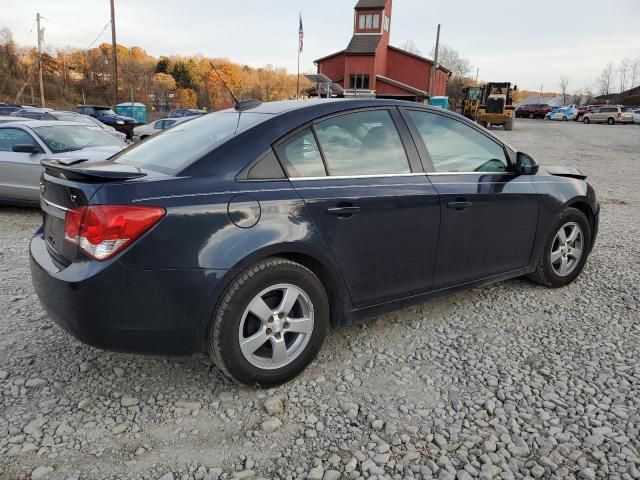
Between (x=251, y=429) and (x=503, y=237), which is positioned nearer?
(x=251, y=429)

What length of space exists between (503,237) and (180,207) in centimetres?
245

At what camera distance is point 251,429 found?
97.3 inches

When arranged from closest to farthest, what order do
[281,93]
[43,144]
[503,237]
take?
[503,237]
[43,144]
[281,93]

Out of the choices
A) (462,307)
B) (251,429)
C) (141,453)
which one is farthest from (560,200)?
(141,453)

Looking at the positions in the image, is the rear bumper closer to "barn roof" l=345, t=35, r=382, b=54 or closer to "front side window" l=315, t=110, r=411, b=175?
"front side window" l=315, t=110, r=411, b=175

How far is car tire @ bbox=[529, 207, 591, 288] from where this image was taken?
4.20 metres

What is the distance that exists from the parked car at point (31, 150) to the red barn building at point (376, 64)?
35.5m

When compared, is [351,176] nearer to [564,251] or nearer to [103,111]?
[564,251]

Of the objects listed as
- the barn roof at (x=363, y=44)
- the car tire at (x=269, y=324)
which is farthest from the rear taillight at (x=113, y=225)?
the barn roof at (x=363, y=44)

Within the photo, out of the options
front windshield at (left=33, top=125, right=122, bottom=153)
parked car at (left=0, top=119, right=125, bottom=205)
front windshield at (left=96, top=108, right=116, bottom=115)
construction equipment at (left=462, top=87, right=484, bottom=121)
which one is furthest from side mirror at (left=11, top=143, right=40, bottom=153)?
construction equipment at (left=462, top=87, right=484, bottom=121)

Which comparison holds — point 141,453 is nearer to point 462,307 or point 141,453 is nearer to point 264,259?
point 264,259

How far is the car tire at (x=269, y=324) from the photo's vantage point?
2.54 metres

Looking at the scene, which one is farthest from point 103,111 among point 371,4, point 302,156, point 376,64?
point 371,4

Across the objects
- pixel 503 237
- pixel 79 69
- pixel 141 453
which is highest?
pixel 79 69
